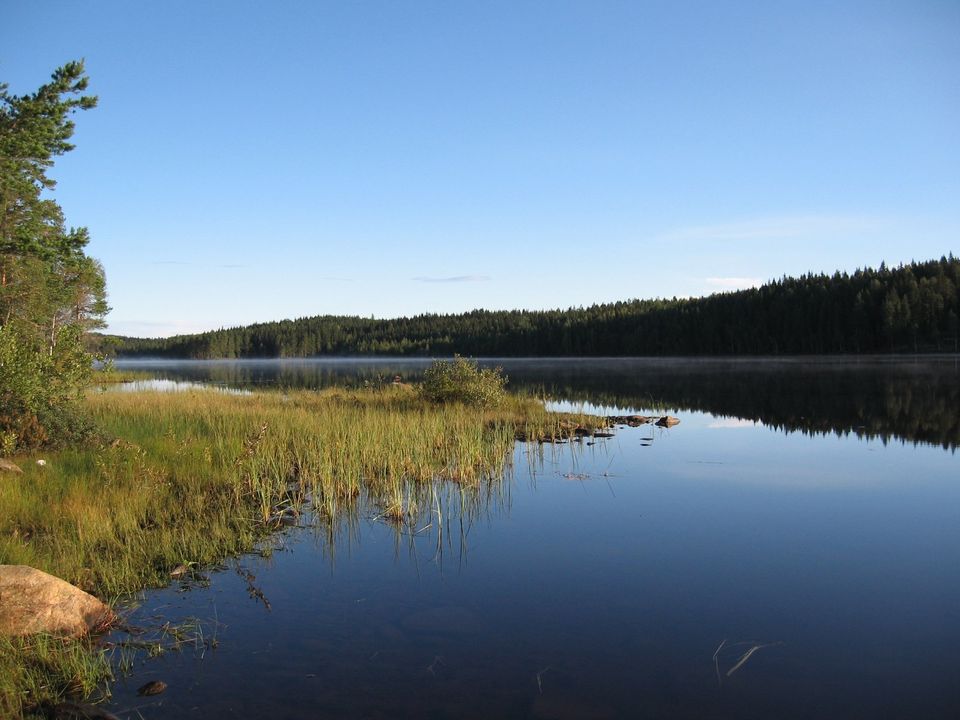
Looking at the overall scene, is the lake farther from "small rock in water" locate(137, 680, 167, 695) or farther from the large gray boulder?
the large gray boulder

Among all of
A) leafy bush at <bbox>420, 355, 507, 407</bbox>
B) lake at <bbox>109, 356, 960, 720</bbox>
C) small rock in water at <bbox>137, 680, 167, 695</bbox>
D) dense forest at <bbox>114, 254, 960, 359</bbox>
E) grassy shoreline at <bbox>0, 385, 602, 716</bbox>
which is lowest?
lake at <bbox>109, 356, 960, 720</bbox>

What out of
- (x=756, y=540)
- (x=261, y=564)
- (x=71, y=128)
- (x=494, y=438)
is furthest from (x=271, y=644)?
(x=71, y=128)

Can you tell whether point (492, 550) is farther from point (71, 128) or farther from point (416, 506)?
point (71, 128)

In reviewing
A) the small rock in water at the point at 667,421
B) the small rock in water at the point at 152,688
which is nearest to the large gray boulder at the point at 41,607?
the small rock in water at the point at 152,688

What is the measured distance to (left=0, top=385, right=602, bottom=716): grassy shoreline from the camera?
25.3ft

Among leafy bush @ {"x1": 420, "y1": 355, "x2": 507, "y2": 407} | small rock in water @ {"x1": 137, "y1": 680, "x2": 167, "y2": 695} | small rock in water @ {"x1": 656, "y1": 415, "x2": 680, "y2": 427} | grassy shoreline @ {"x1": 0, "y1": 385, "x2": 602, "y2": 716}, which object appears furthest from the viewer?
leafy bush @ {"x1": 420, "y1": 355, "x2": 507, "y2": 407}

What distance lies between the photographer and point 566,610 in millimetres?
7512

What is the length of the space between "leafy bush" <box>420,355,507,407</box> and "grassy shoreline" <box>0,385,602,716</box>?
5869mm

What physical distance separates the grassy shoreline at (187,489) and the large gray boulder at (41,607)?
0.64 feet

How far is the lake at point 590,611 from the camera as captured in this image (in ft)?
18.5

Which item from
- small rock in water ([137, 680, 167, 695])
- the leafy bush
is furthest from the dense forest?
small rock in water ([137, 680, 167, 695])

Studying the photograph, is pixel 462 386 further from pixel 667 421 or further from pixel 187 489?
pixel 187 489

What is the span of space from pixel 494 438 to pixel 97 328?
211 feet

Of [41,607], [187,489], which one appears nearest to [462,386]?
[187,489]
